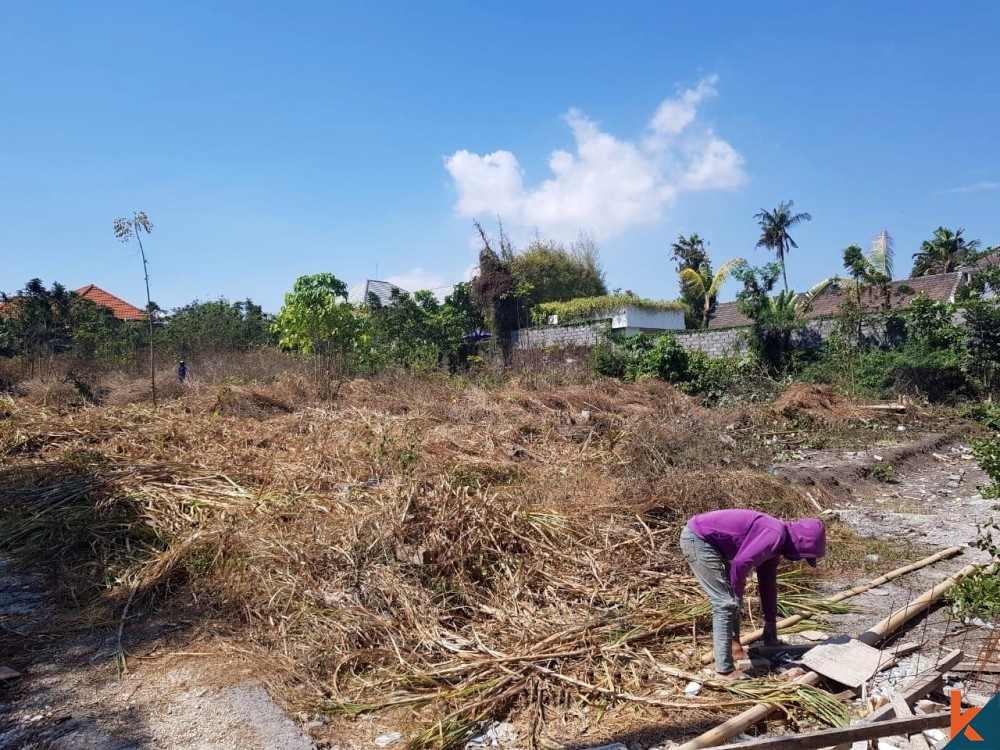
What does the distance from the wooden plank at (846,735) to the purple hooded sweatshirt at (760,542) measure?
85 centimetres

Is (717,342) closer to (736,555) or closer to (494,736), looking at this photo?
(736,555)

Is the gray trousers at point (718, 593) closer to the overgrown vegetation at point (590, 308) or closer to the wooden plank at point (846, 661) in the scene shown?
the wooden plank at point (846, 661)

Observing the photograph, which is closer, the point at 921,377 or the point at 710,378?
the point at 921,377

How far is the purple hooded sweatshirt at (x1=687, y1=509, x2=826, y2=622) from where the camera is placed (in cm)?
349

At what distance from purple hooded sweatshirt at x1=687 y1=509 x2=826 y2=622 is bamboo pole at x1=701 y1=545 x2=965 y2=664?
25cm

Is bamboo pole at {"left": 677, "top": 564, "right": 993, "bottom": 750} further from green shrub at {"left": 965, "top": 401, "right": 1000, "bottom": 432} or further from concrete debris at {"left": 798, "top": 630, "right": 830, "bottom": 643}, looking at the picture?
green shrub at {"left": 965, "top": 401, "right": 1000, "bottom": 432}

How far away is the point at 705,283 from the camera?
2988 centimetres

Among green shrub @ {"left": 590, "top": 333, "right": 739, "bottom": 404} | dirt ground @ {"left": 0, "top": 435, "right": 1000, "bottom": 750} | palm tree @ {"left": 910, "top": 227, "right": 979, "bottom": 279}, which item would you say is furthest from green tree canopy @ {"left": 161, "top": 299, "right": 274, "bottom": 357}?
palm tree @ {"left": 910, "top": 227, "right": 979, "bottom": 279}

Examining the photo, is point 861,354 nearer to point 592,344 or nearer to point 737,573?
point 592,344

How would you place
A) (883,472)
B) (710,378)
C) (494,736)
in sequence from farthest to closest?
(710,378)
(883,472)
(494,736)

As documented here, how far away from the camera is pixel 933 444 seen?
1077 centimetres

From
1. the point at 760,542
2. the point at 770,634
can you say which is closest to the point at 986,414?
the point at 770,634

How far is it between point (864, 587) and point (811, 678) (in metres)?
1.84

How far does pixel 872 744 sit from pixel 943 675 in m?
0.79
